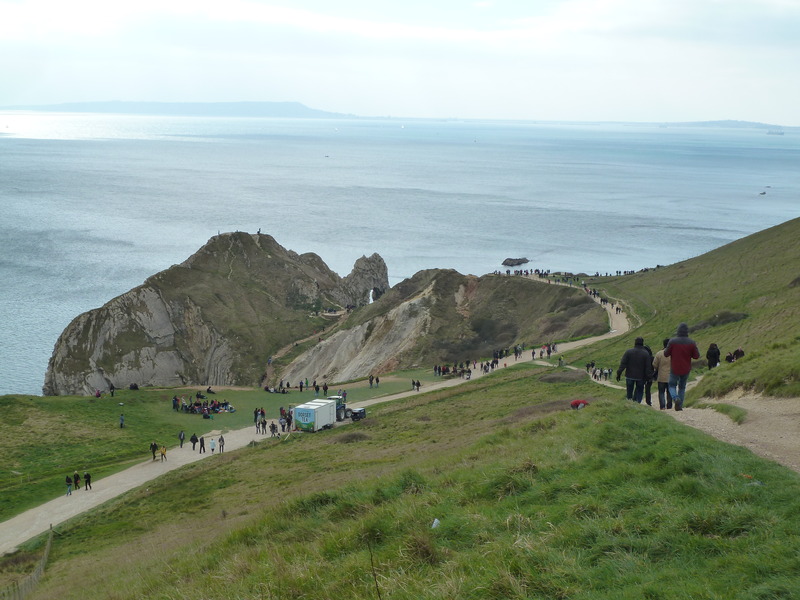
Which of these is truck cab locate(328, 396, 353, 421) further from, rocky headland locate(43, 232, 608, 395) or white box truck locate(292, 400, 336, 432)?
rocky headland locate(43, 232, 608, 395)

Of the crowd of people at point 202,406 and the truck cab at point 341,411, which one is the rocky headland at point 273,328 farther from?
the truck cab at point 341,411

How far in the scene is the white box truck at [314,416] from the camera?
39969mm

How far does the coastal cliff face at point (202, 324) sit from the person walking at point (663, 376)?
56267mm

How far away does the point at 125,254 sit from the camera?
→ 133375mm

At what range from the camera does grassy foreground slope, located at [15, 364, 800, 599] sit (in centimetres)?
858

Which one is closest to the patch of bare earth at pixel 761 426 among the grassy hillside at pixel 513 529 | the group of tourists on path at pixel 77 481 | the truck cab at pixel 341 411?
the grassy hillside at pixel 513 529

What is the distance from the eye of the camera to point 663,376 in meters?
18.9

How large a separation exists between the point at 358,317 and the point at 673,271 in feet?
111

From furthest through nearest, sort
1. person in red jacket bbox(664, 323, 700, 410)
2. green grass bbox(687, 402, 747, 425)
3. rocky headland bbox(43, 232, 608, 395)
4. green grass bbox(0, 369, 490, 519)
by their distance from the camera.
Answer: rocky headland bbox(43, 232, 608, 395)
green grass bbox(0, 369, 490, 519)
person in red jacket bbox(664, 323, 700, 410)
green grass bbox(687, 402, 747, 425)

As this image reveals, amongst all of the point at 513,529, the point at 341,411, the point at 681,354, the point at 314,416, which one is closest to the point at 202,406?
the point at 341,411

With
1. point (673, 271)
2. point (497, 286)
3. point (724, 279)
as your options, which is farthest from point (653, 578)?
point (673, 271)

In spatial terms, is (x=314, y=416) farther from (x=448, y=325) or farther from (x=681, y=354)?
(x=448, y=325)

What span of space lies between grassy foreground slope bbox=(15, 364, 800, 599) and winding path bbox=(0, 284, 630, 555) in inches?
373

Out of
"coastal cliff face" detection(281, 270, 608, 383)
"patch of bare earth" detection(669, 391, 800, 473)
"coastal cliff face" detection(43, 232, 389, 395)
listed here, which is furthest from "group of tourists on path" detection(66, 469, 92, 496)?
"coastal cliff face" detection(43, 232, 389, 395)
